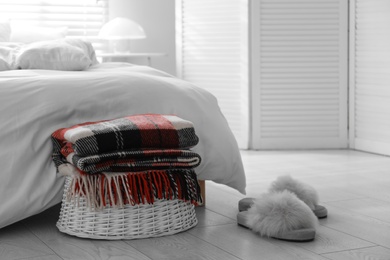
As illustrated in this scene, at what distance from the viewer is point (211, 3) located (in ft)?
15.3

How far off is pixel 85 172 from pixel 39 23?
2.98 metres

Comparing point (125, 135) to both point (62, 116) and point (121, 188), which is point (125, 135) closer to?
point (121, 188)

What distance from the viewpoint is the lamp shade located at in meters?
4.63

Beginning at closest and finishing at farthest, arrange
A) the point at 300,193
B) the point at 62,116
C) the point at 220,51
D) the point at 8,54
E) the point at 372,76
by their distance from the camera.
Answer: the point at 62,116 → the point at 300,193 → the point at 8,54 → the point at 372,76 → the point at 220,51

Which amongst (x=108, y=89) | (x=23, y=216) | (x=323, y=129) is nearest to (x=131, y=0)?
(x=323, y=129)

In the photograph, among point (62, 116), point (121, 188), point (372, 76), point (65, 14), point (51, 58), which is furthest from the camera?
point (65, 14)

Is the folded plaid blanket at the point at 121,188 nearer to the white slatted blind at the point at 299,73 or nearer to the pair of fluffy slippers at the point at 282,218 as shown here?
the pair of fluffy slippers at the point at 282,218

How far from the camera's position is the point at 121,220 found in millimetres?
2289

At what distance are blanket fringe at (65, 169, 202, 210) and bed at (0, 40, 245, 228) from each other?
19 cm

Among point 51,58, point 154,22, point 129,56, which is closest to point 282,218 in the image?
point 51,58

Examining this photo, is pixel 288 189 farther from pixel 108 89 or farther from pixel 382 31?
pixel 382 31

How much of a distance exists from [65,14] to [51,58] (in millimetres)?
1878

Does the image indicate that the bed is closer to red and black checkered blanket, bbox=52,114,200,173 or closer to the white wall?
red and black checkered blanket, bbox=52,114,200,173

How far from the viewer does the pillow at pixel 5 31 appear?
12.8ft
